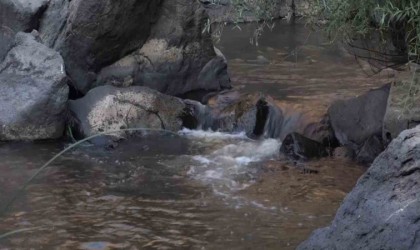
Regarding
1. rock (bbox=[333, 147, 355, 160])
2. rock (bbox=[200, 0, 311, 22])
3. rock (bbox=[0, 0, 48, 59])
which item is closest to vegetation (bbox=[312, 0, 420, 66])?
rock (bbox=[200, 0, 311, 22])

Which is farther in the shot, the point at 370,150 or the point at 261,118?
the point at 261,118

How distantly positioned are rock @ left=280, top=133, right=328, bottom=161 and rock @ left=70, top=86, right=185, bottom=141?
57.8 inches

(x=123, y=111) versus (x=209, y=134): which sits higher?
(x=123, y=111)

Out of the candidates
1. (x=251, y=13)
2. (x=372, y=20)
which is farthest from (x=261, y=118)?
(x=372, y=20)

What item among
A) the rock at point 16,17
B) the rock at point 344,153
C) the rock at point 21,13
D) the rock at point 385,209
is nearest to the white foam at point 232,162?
A: the rock at point 344,153

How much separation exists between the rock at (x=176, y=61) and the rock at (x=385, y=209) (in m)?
5.71

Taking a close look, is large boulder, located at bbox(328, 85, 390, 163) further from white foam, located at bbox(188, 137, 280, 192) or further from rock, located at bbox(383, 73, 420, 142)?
white foam, located at bbox(188, 137, 280, 192)

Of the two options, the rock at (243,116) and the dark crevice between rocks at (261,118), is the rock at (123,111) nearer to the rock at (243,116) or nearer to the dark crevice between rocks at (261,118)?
the rock at (243,116)

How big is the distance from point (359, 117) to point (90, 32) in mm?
3415

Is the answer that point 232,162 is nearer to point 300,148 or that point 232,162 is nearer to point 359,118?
point 300,148

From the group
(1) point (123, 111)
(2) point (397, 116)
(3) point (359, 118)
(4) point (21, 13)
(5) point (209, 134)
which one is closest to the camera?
(2) point (397, 116)

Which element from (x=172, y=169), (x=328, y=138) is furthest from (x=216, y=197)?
(x=328, y=138)

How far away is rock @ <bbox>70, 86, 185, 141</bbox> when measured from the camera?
8.42 metres

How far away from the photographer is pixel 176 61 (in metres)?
9.81
